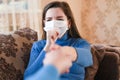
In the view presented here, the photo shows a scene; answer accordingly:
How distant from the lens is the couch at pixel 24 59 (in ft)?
4.82

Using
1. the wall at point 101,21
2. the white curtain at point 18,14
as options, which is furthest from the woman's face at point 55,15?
the wall at point 101,21

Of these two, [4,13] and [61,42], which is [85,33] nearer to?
[4,13]

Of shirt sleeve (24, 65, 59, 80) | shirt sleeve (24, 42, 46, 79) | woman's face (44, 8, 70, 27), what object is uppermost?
woman's face (44, 8, 70, 27)

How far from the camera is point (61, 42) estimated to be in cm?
148

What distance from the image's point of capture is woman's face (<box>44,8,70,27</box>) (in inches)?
55.7

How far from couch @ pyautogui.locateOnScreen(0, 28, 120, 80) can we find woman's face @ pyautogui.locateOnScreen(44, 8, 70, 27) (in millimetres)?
288

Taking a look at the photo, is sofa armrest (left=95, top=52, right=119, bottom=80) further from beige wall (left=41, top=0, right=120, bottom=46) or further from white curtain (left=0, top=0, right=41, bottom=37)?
beige wall (left=41, top=0, right=120, bottom=46)

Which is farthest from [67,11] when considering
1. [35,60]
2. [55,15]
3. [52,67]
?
[52,67]

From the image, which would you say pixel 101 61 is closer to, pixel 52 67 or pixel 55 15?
pixel 55 15

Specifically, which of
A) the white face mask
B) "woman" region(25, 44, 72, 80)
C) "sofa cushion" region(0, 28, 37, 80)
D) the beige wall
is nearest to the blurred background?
the beige wall

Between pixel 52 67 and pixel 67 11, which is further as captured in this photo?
pixel 67 11

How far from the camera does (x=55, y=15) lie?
1.41 meters

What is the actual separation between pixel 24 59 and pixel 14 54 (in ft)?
0.28

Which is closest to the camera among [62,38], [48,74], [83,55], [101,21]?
[48,74]
